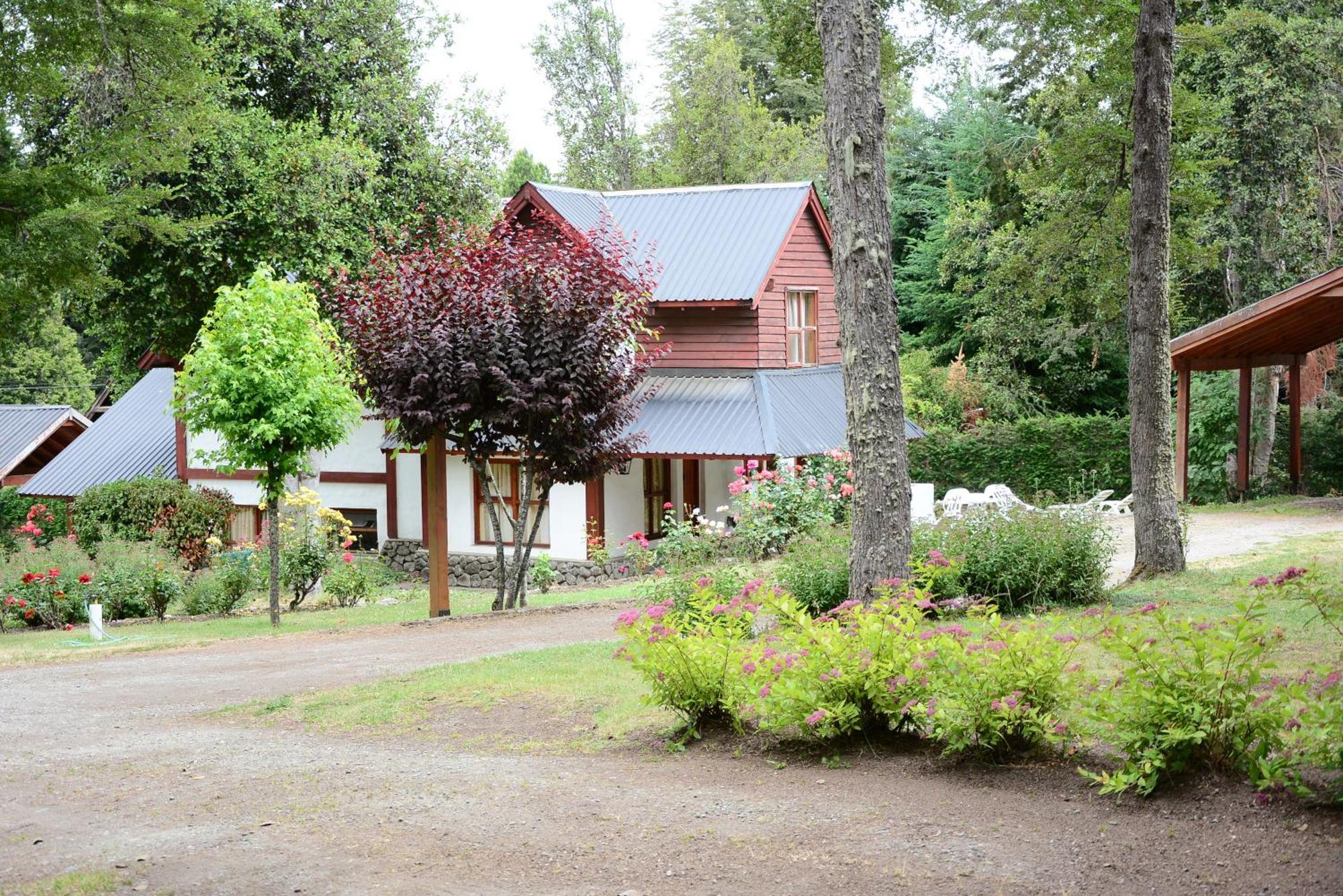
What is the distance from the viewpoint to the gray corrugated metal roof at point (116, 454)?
92.7 ft

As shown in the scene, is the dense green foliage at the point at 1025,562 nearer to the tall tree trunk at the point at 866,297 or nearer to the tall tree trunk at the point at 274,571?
the tall tree trunk at the point at 866,297

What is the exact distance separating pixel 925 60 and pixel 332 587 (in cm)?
1097

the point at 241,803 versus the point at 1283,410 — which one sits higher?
the point at 1283,410

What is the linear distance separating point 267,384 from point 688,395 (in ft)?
34.3

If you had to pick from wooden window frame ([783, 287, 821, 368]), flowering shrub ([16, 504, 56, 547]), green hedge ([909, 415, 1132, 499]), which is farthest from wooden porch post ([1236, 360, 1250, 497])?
flowering shrub ([16, 504, 56, 547])

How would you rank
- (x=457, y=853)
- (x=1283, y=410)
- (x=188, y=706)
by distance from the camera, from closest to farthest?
A: (x=457, y=853) → (x=188, y=706) → (x=1283, y=410)

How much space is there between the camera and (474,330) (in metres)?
13.5

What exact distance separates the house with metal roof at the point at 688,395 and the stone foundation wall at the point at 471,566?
0.16ft

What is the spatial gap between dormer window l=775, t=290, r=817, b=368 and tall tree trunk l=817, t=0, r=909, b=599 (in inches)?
616

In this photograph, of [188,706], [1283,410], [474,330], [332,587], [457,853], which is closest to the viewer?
[457,853]

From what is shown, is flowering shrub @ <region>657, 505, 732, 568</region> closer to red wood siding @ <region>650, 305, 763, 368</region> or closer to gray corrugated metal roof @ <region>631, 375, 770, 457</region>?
gray corrugated metal roof @ <region>631, 375, 770, 457</region>

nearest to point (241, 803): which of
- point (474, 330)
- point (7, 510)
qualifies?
point (474, 330)

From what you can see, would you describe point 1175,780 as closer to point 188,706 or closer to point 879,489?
point 879,489

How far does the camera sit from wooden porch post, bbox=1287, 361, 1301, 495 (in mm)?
22734
